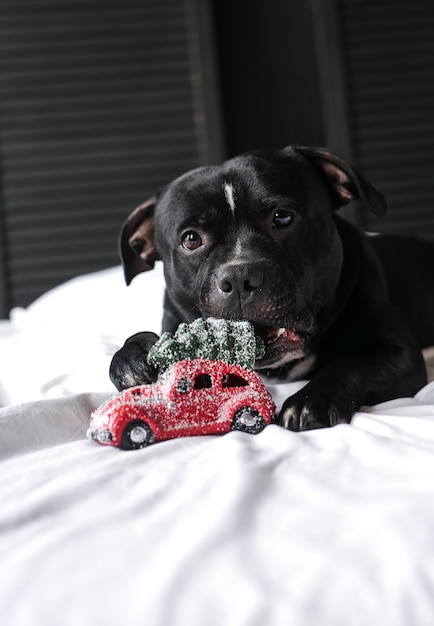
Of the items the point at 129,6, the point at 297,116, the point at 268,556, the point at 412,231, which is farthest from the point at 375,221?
the point at 268,556

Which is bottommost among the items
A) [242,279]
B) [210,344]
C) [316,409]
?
[316,409]

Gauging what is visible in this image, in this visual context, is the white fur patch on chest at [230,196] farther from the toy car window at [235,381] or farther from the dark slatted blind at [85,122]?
the dark slatted blind at [85,122]

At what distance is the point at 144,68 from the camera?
4.64m

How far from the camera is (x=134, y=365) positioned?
1.62m

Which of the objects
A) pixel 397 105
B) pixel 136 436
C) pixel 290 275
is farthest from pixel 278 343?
pixel 397 105

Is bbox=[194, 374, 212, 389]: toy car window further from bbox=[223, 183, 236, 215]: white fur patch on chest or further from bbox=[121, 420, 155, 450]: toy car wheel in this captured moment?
bbox=[223, 183, 236, 215]: white fur patch on chest

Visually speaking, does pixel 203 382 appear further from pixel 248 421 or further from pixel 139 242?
pixel 139 242

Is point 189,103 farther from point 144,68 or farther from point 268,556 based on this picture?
point 268,556

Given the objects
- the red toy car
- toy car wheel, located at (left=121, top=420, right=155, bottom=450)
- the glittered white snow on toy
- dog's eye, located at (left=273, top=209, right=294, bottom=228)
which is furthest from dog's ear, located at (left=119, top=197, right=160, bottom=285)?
toy car wheel, located at (left=121, top=420, right=155, bottom=450)

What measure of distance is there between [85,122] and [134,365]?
10.8ft

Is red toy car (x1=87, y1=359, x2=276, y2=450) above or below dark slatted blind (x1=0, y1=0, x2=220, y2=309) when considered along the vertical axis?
below

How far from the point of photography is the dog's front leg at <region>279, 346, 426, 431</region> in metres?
1.43

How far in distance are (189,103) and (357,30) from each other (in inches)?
45.2

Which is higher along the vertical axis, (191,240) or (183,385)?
(191,240)
